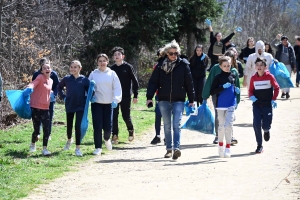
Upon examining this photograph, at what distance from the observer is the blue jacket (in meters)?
12.4

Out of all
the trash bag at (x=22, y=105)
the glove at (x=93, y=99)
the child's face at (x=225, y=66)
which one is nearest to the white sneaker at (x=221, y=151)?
the child's face at (x=225, y=66)

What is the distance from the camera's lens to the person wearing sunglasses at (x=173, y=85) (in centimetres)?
1168

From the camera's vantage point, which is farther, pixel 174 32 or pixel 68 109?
Answer: pixel 174 32

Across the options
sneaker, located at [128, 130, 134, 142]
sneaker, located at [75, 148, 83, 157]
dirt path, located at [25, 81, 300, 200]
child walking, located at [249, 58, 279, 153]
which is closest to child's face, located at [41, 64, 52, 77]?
sneaker, located at [75, 148, 83, 157]

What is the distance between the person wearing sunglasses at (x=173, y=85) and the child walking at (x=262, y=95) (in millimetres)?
1433

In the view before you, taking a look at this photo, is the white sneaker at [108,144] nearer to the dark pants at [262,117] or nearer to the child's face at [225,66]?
the child's face at [225,66]

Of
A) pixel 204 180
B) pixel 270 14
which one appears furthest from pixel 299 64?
pixel 270 14

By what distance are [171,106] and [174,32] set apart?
14.7m

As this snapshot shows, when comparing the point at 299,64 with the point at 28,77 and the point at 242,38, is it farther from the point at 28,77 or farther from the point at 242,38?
the point at 242,38

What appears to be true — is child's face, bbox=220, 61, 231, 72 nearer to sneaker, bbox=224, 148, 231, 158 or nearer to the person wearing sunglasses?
the person wearing sunglasses

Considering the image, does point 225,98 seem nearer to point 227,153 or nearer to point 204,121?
point 227,153

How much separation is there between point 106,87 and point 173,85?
156cm

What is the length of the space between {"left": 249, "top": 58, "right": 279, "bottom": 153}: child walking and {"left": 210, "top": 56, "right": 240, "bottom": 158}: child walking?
55 cm

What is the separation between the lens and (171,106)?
11.9 m
